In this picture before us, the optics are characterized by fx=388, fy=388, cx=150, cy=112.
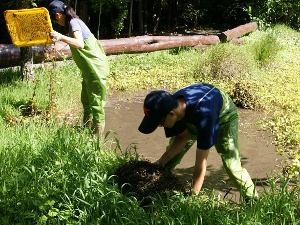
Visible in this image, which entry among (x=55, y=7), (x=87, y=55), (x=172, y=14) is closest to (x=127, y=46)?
(x=87, y=55)

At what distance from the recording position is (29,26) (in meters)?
4.76

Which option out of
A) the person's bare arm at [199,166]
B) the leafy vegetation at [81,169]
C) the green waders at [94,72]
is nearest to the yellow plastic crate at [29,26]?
the green waders at [94,72]

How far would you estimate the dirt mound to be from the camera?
3.17 m

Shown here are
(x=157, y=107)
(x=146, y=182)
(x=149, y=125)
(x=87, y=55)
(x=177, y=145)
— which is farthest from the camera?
(x=87, y=55)

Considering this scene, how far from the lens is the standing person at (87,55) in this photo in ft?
14.4

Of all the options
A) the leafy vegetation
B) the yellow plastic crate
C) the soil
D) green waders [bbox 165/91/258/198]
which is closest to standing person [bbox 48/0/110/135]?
the yellow plastic crate

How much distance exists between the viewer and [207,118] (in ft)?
9.69

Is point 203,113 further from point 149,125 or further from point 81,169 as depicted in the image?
point 81,169

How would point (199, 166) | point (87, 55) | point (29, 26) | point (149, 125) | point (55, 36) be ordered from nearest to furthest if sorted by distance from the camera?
point (149, 125) → point (199, 166) → point (55, 36) → point (87, 55) → point (29, 26)

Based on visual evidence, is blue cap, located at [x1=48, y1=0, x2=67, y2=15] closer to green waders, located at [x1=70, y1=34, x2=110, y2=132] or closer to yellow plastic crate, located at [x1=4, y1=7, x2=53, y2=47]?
yellow plastic crate, located at [x1=4, y1=7, x2=53, y2=47]

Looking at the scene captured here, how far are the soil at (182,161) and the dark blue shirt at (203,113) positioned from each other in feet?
1.77

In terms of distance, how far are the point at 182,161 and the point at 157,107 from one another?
2.20 m

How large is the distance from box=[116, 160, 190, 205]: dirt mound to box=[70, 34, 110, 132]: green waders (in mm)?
1426

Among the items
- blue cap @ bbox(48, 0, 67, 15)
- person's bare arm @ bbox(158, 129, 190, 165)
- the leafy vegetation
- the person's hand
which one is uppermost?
blue cap @ bbox(48, 0, 67, 15)
